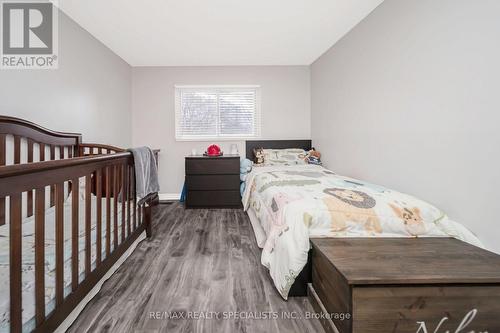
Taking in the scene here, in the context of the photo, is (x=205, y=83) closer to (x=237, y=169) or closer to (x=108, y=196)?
(x=237, y=169)

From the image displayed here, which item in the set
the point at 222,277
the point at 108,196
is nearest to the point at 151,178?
the point at 108,196

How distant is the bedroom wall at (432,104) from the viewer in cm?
131

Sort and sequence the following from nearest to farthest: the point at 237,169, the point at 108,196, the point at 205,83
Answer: the point at 108,196 < the point at 237,169 < the point at 205,83

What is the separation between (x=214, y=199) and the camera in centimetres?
342

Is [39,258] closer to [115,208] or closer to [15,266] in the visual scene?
[15,266]

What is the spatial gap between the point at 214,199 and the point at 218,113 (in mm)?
1454

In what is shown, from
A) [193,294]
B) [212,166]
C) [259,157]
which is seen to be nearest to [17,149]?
[193,294]

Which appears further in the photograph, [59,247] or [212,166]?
[212,166]

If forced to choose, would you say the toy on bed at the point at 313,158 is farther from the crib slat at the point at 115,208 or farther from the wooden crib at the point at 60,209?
the crib slat at the point at 115,208

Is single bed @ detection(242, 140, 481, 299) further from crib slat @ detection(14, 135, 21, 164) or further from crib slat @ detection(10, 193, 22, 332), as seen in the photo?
crib slat @ detection(14, 135, 21, 164)

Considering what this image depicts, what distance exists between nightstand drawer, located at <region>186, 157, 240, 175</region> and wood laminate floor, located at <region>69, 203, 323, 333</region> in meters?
1.23

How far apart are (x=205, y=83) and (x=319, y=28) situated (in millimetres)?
1934

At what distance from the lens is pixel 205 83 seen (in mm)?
3844

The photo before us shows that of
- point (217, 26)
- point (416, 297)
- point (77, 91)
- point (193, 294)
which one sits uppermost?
point (217, 26)
